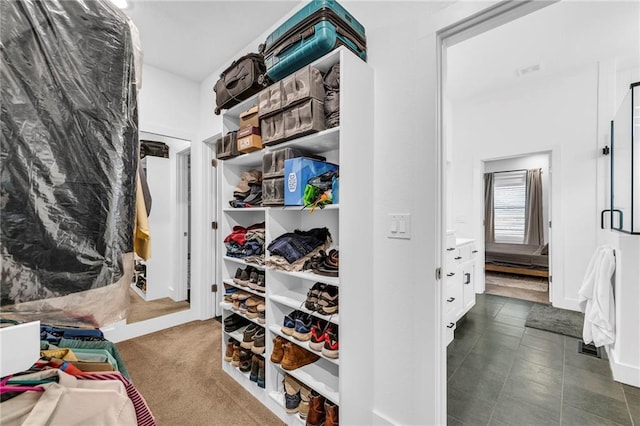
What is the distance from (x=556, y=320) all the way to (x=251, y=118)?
382 cm

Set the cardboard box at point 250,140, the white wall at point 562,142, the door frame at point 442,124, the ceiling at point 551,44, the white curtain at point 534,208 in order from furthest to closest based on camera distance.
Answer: the white curtain at point 534,208
the white wall at point 562,142
the ceiling at point 551,44
the cardboard box at point 250,140
the door frame at point 442,124

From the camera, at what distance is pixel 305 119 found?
146 centimetres

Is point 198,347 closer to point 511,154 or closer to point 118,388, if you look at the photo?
point 118,388

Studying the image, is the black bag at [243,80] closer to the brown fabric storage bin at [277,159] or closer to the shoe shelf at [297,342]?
the brown fabric storage bin at [277,159]

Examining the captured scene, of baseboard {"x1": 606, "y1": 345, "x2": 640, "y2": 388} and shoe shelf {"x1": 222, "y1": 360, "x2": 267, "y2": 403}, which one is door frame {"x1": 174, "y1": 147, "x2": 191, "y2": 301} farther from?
baseboard {"x1": 606, "y1": 345, "x2": 640, "y2": 388}

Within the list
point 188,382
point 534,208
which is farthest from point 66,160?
point 534,208

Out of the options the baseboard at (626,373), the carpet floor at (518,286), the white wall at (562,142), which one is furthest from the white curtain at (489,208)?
the baseboard at (626,373)

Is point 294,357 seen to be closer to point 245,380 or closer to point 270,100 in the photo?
point 245,380

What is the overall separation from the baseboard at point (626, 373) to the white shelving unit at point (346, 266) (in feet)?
6.36

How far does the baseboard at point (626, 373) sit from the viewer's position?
1933 millimetres

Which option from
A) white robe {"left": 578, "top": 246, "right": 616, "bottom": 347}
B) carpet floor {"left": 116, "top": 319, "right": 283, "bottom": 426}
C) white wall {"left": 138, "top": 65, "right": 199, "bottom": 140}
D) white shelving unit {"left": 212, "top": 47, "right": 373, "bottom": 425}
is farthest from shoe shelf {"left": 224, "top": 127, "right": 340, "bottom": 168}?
white robe {"left": 578, "top": 246, "right": 616, "bottom": 347}

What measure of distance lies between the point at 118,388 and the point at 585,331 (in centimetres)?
323

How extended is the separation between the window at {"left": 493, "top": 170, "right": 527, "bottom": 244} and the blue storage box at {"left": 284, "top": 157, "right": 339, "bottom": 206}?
5.90 meters

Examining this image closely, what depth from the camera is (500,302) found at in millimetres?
3721
